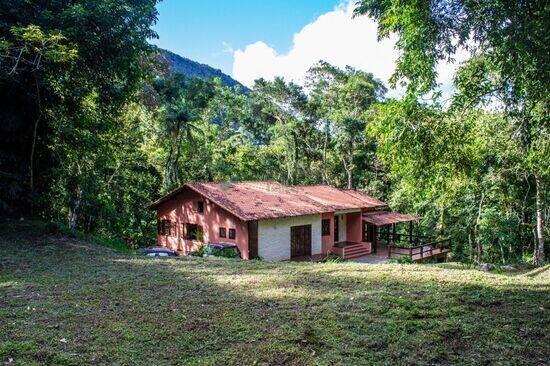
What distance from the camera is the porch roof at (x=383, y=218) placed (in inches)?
984

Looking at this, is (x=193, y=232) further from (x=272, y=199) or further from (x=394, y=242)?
(x=394, y=242)

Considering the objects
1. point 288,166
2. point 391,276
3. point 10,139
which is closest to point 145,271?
point 391,276

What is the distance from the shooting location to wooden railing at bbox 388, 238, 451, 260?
22950 millimetres

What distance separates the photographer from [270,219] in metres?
20.4

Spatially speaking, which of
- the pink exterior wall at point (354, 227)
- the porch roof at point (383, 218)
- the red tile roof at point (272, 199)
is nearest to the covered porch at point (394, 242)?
the porch roof at point (383, 218)

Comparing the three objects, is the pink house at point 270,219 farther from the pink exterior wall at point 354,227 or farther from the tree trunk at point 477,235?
the tree trunk at point 477,235

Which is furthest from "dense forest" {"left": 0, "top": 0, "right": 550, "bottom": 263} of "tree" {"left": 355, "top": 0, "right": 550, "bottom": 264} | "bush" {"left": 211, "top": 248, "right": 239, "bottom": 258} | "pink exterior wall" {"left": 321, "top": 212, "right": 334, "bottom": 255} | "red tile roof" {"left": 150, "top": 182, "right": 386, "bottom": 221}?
"pink exterior wall" {"left": 321, "top": 212, "right": 334, "bottom": 255}

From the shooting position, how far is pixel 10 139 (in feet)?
43.4

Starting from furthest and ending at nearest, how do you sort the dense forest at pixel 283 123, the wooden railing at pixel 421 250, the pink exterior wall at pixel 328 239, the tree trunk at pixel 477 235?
1. the tree trunk at pixel 477 235
2. the pink exterior wall at pixel 328 239
3. the wooden railing at pixel 421 250
4. the dense forest at pixel 283 123

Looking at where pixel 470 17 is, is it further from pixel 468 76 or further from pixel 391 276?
pixel 391 276

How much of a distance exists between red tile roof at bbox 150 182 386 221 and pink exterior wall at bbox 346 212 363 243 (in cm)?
82

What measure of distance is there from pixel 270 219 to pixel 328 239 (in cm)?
488

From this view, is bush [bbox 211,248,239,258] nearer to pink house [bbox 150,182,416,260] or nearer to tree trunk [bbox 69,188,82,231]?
pink house [bbox 150,182,416,260]

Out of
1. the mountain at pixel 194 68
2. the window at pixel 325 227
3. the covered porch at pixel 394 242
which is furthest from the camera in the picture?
the mountain at pixel 194 68
